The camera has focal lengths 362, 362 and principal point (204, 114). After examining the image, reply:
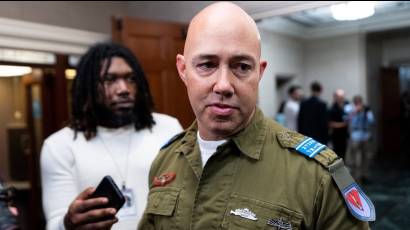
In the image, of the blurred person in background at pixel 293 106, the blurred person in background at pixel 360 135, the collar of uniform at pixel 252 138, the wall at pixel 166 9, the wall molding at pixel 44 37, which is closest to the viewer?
the collar of uniform at pixel 252 138

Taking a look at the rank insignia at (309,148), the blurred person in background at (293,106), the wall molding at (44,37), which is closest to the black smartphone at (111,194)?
the rank insignia at (309,148)

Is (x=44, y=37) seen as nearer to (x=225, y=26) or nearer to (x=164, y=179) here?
(x=164, y=179)

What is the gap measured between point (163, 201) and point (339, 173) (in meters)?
0.45

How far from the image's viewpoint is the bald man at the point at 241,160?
2.58ft

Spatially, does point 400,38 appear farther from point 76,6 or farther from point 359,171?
point 76,6

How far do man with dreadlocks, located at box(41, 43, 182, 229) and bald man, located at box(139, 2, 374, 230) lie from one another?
0.58 meters

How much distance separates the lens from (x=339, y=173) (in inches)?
31.9

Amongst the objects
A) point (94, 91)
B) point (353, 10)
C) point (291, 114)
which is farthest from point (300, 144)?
point (291, 114)

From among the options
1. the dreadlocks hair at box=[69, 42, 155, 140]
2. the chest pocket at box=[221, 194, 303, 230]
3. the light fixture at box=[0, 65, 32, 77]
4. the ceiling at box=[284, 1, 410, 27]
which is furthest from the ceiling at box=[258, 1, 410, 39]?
the light fixture at box=[0, 65, 32, 77]

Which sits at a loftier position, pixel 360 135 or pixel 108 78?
pixel 108 78

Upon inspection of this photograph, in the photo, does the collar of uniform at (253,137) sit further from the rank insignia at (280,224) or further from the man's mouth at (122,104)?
the man's mouth at (122,104)

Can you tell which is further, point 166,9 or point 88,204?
point 166,9

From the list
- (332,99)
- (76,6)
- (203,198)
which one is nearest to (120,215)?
(203,198)

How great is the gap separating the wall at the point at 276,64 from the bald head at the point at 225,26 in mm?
1755
